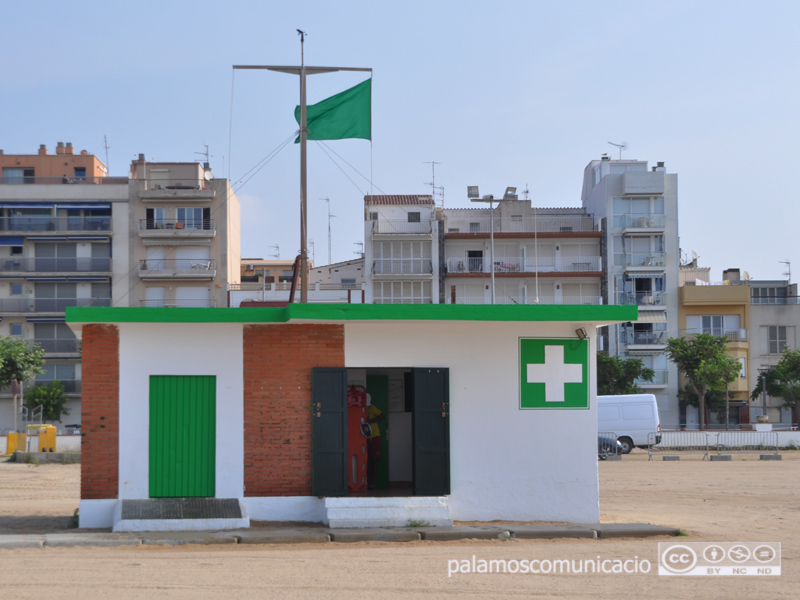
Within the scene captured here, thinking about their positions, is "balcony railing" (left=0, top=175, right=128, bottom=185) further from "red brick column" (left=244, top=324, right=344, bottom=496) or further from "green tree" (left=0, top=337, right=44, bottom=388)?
"red brick column" (left=244, top=324, right=344, bottom=496)

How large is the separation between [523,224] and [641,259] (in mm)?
9081

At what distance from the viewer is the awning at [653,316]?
201ft

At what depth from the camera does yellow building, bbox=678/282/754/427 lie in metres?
60.2

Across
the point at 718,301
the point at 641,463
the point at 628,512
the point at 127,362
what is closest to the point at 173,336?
the point at 127,362

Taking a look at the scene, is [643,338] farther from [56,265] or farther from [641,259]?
[56,265]

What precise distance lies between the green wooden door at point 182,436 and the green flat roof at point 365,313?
97cm

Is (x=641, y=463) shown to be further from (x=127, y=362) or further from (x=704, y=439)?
(x=127, y=362)

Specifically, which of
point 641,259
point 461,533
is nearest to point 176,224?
point 641,259

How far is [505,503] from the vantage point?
1405 cm

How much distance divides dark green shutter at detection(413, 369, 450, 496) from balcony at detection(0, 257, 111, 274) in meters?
50.6

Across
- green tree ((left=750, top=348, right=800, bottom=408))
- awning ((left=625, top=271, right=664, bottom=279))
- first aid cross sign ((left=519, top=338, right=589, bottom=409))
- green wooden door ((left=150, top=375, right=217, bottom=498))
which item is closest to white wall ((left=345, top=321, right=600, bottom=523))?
first aid cross sign ((left=519, top=338, right=589, bottom=409))

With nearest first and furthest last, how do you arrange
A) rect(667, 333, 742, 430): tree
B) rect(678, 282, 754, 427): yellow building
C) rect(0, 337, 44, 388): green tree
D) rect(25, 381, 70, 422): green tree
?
rect(0, 337, 44, 388): green tree
rect(667, 333, 742, 430): tree
rect(25, 381, 70, 422): green tree
rect(678, 282, 754, 427): yellow building

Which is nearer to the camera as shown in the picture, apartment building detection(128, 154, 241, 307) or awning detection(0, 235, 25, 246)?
awning detection(0, 235, 25, 246)

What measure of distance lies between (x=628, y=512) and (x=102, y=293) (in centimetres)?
5035
